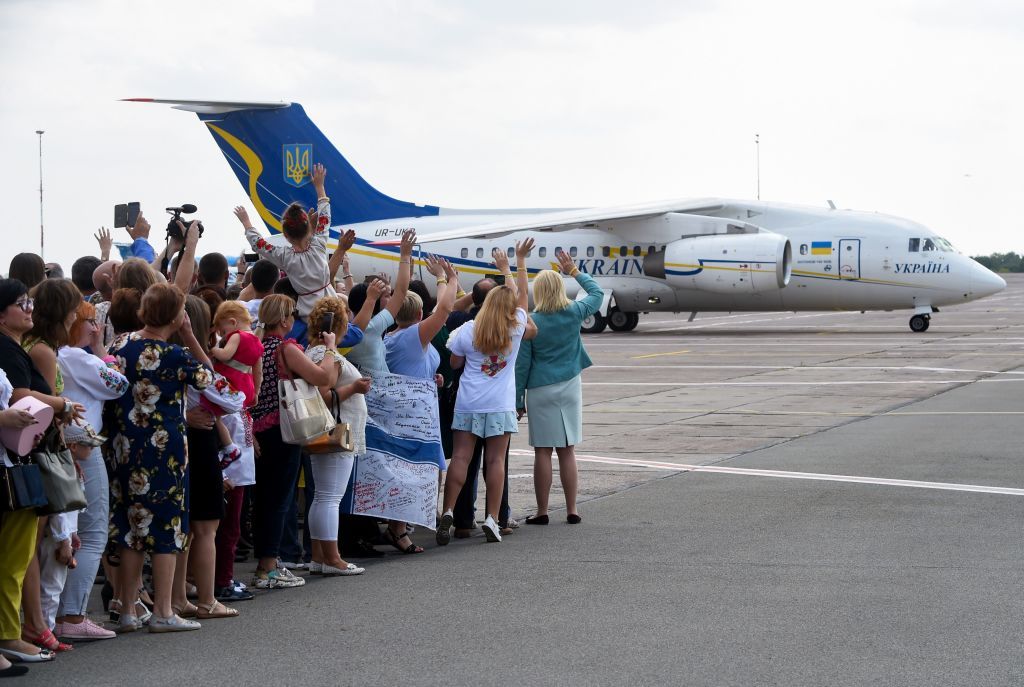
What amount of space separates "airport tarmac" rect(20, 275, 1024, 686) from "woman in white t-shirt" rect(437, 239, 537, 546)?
0.36 m

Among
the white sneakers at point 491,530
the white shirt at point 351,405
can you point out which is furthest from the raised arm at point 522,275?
the white shirt at point 351,405

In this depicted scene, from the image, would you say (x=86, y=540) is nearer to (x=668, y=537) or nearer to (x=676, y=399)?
(x=668, y=537)

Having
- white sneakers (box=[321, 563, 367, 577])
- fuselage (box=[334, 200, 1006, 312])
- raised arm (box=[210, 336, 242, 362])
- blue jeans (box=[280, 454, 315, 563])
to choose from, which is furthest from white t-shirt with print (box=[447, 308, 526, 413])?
fuselage (box=[334, 200, 1006, 312])

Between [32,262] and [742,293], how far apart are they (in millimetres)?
25760

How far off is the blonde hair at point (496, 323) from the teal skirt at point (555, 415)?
0.75 m

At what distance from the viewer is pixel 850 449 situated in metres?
12.6

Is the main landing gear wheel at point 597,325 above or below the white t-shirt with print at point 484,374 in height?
below

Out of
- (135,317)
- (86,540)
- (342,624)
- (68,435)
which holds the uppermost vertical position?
(135,317)

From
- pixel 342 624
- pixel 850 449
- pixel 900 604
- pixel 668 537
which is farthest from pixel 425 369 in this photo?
pixel 850 449

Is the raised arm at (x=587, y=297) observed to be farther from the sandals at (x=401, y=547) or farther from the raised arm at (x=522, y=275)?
the sandals at (x=401, y=547)

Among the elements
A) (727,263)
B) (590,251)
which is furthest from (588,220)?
(727,263)

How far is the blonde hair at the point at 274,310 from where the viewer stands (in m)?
7.62

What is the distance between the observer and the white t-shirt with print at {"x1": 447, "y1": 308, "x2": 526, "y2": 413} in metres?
8.84

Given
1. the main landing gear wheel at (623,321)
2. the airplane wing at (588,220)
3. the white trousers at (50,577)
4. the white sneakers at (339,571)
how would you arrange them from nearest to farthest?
1. the white trousers at (50,577)
2. the white sneakers at (339,571)
3. the airplane wing at (588,220)
4. the main landing gear wheel at (623,321)
